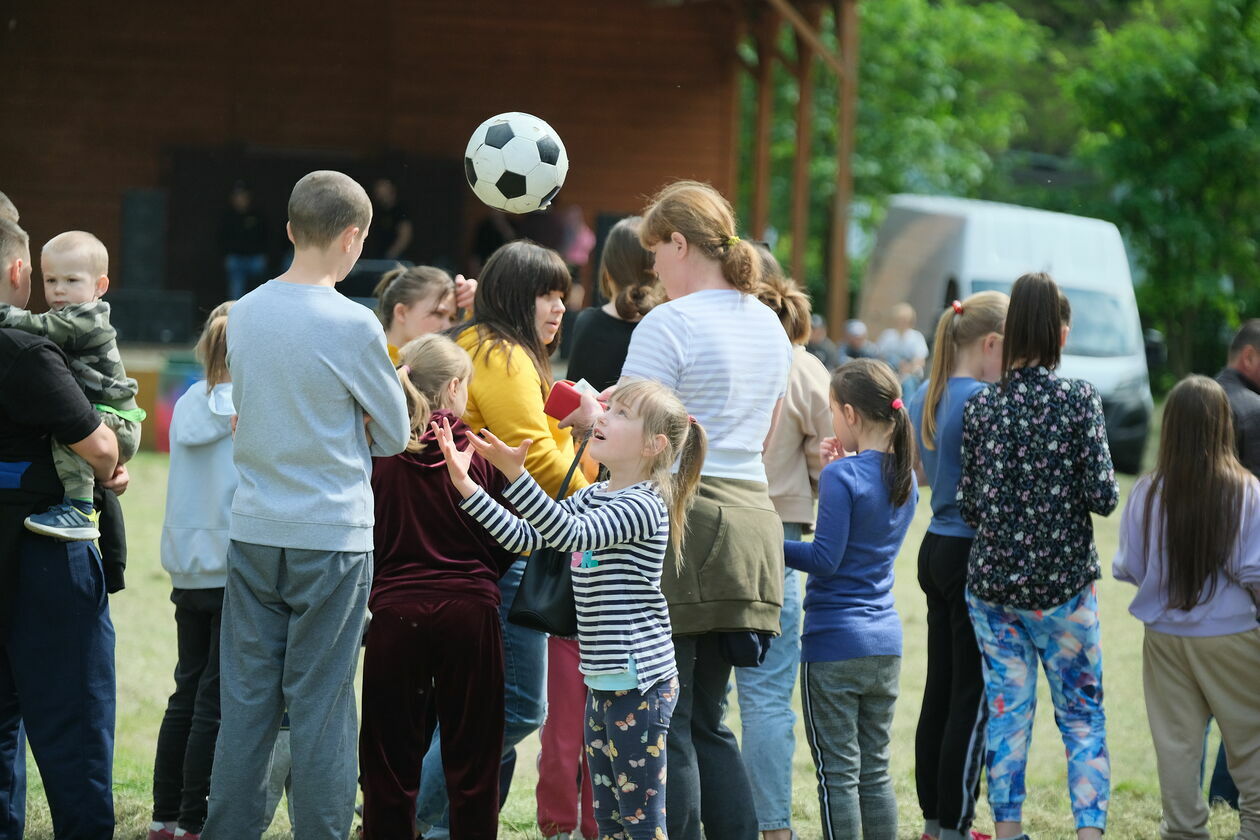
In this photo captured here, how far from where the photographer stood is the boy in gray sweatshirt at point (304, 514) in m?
3.29

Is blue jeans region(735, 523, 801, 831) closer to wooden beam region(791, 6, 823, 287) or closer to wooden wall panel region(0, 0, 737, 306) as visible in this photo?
wooden beam region(791, 6, 823, 287)

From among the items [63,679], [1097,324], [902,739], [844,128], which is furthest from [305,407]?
[844,128]

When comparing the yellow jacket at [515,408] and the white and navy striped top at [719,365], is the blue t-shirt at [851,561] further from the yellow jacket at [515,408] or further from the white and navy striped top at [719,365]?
the yellow jacket at [515,408]

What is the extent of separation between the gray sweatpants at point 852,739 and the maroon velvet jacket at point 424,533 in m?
1.00

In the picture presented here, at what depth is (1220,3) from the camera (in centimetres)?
2305

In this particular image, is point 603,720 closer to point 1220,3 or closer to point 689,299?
A: point 689,299

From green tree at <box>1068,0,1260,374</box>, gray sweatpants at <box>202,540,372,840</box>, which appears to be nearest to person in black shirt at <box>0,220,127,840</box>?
gray sweatpants at <box>202,540,372,840</box>

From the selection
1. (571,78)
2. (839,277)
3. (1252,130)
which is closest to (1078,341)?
(839,277)

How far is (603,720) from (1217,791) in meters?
2.82

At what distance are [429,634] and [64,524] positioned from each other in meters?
1.00

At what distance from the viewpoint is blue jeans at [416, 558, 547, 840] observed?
401 centimetres

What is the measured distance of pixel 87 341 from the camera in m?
3.64

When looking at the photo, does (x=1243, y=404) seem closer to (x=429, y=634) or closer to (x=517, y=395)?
(x=517, y=395)

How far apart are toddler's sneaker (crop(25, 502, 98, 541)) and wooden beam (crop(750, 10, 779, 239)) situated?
15.7 metres
